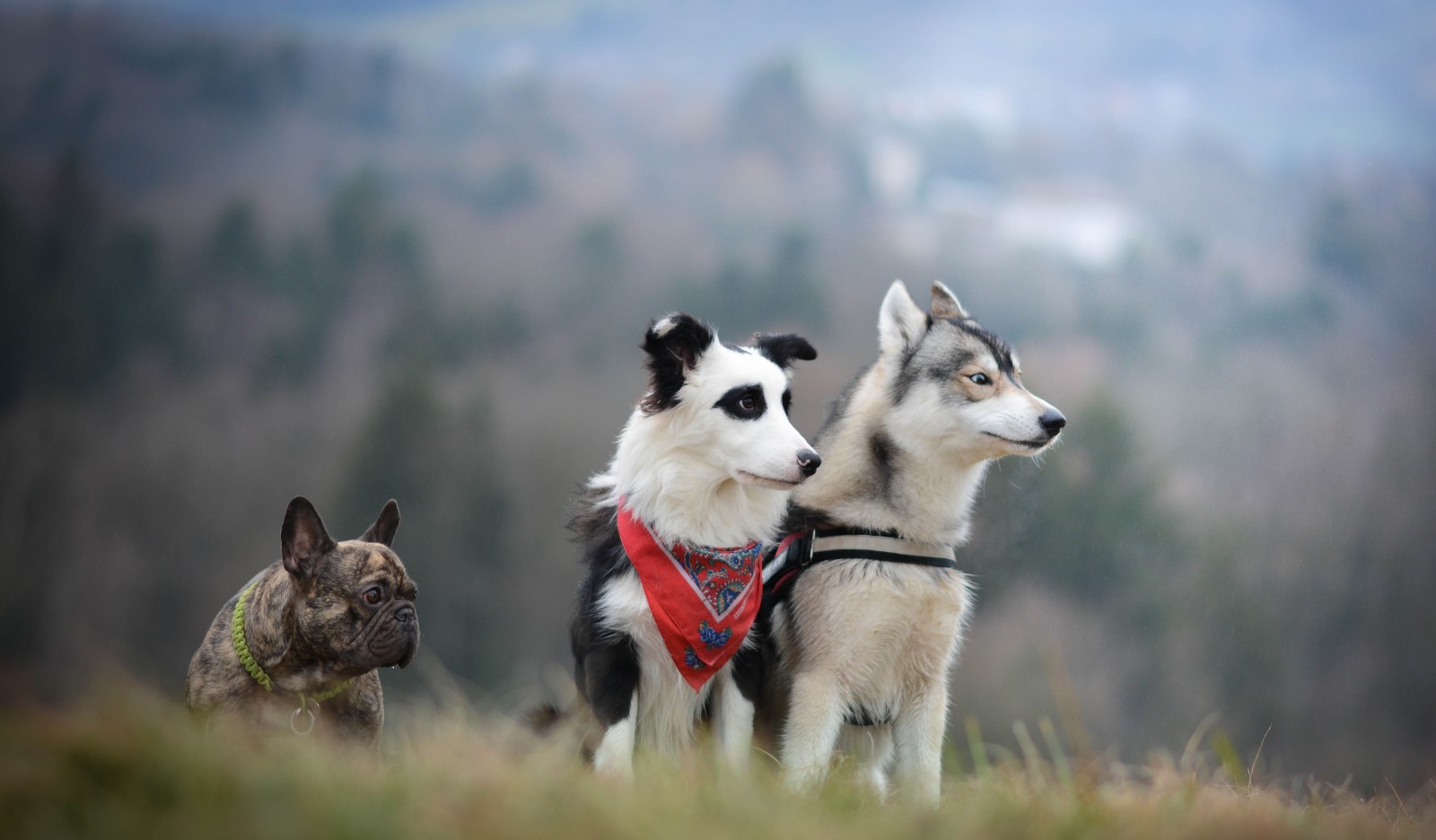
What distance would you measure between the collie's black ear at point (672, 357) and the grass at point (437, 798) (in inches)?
64.9

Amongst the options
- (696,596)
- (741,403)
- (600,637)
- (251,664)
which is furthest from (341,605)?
(741,403)

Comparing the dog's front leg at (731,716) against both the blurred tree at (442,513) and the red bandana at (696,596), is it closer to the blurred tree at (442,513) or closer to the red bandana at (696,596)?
the red bandana at (696,596)

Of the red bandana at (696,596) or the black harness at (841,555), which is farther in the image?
the black harness at (841,555)

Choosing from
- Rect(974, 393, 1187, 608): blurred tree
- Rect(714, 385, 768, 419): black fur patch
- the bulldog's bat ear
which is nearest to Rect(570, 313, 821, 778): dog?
Rect(714, 385, 768, 419): black fur patch

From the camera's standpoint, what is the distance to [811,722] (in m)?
4.95

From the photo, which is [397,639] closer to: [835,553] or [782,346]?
[835,553]

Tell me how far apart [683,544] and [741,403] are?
0.68 m

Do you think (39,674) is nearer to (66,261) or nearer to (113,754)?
(113,754)

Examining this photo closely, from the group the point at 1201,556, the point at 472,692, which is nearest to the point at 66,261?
the point at 1201,556

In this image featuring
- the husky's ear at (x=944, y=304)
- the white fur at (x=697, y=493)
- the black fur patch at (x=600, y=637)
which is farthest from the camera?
the husky's ear at (x=944, y=304)

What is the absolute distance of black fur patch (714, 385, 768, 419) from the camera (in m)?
4.98

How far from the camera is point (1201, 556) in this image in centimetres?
4606

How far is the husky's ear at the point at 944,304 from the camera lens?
20.3ft

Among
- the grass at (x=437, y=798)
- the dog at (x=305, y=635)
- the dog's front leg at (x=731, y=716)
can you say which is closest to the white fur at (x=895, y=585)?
the dog's front leg at (x=731, y=716)
